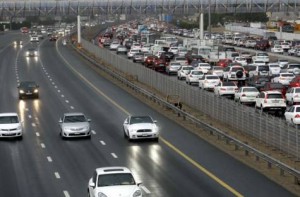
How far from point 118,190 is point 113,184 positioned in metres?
0.48

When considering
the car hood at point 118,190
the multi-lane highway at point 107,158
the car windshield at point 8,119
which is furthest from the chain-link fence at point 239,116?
the car windshield at point 8,119

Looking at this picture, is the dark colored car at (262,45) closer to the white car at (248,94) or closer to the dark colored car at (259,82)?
the dark colored car at (259,82)

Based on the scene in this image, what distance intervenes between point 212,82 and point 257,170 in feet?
111

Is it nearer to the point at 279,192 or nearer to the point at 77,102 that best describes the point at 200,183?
the point at 279,192

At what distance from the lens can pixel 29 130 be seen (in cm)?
4422

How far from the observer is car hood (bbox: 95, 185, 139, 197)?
76.2 feet

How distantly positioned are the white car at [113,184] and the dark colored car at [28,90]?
1468 inches

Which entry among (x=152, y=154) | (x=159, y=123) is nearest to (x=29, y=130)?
(x=159, y=123)

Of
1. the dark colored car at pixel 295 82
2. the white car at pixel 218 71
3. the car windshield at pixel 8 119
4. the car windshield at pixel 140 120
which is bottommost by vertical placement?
the white car at pixel 218 71

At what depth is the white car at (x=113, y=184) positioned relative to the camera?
23312mm

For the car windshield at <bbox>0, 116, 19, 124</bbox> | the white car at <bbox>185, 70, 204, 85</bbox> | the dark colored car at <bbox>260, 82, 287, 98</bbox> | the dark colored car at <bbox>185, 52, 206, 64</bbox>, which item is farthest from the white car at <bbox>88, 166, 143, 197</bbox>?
the dark colored car at <bbox>185, 52, 206, 64</bbox>

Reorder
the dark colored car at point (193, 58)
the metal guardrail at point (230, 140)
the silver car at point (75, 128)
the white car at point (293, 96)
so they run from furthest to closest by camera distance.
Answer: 1. the dark colored car at point (193, 58)
2. the white car at point (293, 96)
3. the silver car at point (75, 128)
4. the metal guardrail at point (230, 140)

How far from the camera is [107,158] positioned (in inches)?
1357

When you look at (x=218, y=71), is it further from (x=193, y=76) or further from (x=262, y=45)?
(x=262, y=45)
